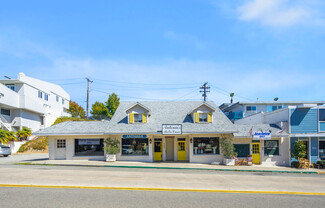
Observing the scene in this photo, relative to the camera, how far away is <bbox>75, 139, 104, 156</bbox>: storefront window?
24016mm

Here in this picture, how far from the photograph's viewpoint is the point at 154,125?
24.5m

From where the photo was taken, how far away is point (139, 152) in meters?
23.9

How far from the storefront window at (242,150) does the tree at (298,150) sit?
12.9 ft

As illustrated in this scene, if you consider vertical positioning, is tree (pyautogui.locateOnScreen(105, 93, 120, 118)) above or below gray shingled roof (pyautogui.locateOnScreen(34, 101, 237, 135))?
above

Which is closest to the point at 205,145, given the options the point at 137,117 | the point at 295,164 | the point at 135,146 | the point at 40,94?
the point at 135,146

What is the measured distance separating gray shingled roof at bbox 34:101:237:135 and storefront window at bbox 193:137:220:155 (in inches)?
40.9

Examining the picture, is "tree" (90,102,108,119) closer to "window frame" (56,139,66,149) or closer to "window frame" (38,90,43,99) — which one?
"window frame" (38,90,43,99)

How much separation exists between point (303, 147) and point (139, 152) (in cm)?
1468

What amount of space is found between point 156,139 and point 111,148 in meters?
4.28

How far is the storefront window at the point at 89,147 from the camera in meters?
24.0

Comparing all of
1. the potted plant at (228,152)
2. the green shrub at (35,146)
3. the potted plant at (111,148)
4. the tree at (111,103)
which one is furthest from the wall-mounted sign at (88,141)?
the tree at (111,103)

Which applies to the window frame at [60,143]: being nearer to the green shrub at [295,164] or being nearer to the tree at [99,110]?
the green shrub at [295,164]

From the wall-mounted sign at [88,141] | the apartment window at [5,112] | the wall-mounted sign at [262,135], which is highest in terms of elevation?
the apartment window at [5,112]

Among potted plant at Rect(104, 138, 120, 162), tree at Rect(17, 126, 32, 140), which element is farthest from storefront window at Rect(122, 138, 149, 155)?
tree at Rect(17, 126, 32, 140)
